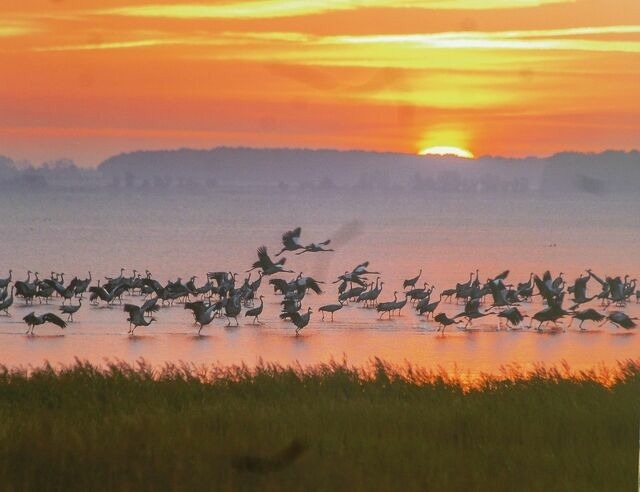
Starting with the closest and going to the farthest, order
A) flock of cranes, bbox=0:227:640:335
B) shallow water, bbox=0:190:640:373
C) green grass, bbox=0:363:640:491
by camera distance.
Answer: green grass, bbox=0:363:640:491, shallow water, bbox=0:190:640:373, flock of cranes, bbox=0:227:640:335

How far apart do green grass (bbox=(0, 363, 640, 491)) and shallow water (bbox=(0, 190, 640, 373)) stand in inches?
153

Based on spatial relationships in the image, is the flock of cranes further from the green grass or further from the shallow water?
the green grass

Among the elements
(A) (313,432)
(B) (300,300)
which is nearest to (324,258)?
Result: (B) (300,300)

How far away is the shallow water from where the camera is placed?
22.3m

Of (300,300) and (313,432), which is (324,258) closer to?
(300,300)

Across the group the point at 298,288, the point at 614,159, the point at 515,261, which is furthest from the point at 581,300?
the point at 614,159

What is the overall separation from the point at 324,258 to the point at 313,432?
44.9 m

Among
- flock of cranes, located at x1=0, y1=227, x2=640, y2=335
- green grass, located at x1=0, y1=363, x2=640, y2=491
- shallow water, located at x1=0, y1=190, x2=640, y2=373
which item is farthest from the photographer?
flock of cranes, located at x1=0, y1=227, x2=640, y2=335

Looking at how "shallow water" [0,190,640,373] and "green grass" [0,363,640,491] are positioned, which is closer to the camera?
"green grass" [0,363,640,491]

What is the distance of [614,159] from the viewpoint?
2381 inches

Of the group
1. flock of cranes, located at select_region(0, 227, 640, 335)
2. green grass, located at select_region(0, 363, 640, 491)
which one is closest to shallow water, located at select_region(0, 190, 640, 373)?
flock of cranes, located at select_region(0, 227, 640, 335)

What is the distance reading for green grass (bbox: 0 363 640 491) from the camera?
26.4ft

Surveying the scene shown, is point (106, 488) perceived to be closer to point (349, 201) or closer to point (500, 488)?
point (500, 488)

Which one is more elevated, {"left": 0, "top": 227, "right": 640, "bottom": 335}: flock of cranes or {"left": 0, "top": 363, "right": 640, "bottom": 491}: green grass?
{"left": 0, "top": 227, "right": 640, "bottom": 335}: flock of cranes
